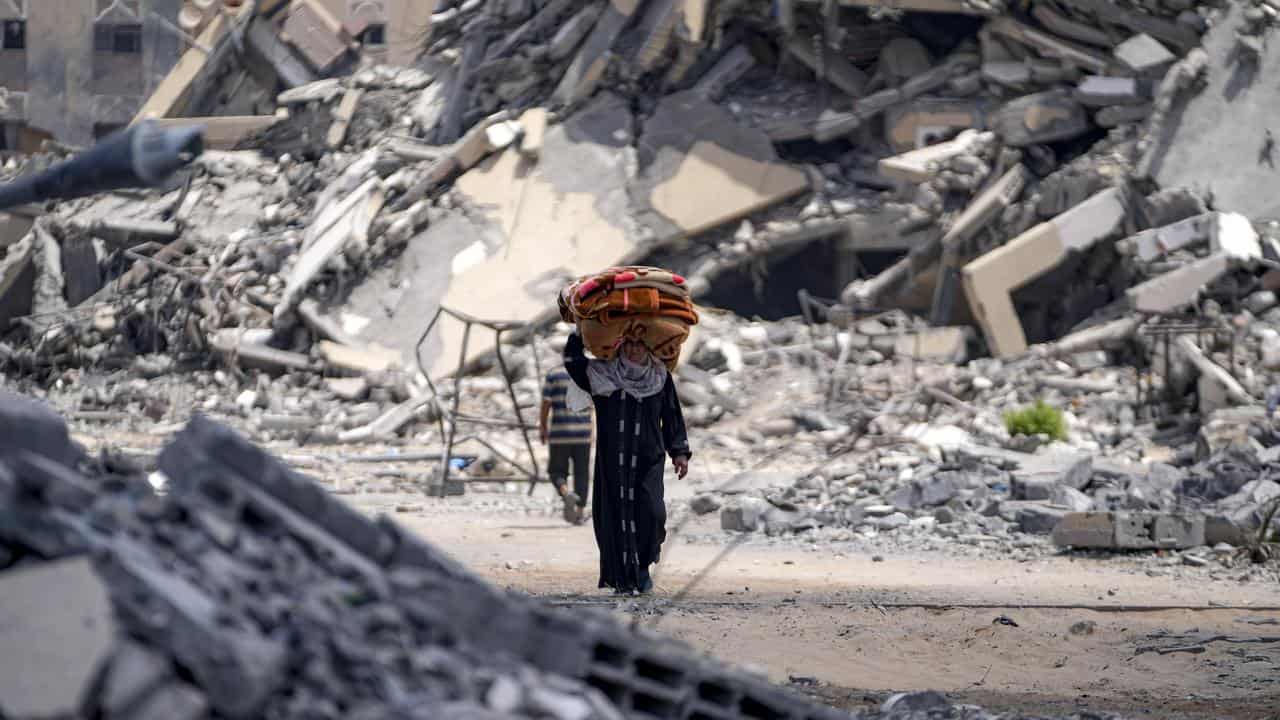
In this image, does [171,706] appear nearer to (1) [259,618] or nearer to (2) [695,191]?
(1) [259,618]

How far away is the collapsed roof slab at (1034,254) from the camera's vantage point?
16375 mm

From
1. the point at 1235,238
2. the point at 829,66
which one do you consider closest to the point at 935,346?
the point at 1235,238

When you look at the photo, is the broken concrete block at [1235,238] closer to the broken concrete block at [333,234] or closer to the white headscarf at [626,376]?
the broken concrete block at [333,234]

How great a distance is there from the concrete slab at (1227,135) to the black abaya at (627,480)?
11527 millimetres

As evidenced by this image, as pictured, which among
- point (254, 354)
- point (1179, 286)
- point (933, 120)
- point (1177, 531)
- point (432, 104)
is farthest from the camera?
point (432, 104)

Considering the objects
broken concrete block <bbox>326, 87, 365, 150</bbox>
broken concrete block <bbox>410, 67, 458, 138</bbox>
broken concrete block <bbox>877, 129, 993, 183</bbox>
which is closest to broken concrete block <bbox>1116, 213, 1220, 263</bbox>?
broken concrete block <bbox>877, 129, 993, 183</bbox>

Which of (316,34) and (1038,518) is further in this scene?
(316,34)

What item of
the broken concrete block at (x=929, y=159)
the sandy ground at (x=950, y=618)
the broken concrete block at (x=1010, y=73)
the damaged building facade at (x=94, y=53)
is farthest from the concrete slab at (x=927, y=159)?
the sandy ground at (x=950, y=618)

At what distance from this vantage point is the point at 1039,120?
17.7 m

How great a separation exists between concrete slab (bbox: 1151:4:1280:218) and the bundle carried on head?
11355mm

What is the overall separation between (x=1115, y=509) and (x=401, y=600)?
7.67m

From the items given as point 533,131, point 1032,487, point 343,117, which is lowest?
point 1032,487

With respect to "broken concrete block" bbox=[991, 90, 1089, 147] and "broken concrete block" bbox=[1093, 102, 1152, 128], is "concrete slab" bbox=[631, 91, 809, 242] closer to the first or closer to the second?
"broken concrete block" bbox=[991, 90, 1089, 147]

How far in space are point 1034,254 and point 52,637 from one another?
1523 cm
